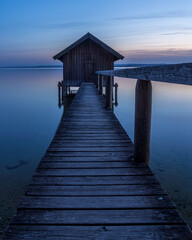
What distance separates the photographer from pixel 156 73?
96.0 inches

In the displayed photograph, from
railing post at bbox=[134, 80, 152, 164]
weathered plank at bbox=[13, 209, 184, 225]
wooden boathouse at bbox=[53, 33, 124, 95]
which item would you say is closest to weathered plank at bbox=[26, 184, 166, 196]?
weathered plank at bbox=[13, 209, 184, 225]

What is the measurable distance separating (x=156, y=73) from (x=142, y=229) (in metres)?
1.55

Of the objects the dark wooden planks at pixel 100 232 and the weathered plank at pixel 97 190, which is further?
the weathered plank at pixel 97 190

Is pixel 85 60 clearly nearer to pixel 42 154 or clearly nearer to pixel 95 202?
pixel 42 154

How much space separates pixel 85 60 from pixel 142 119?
64.1ft

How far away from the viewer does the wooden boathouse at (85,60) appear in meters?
22.0

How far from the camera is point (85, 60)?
22.1m

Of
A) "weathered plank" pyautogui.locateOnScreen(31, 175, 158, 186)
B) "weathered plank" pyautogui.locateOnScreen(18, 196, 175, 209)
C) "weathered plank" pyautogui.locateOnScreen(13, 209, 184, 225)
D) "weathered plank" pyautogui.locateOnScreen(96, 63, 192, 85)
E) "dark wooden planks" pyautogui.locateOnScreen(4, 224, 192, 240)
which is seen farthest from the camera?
"weathered plank" pyautogui.locateOnScreen(31, 175, 158, 186)

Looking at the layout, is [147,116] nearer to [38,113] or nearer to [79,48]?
[38,113]

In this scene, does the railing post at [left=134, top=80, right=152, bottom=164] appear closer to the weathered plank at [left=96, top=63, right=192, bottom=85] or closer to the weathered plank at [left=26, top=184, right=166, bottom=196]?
the weathered plank at [left=96, top=63, right=192, bottom=85]

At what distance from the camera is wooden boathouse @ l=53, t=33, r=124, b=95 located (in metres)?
22.0

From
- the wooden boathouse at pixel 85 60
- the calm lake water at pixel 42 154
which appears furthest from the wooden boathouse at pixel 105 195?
the wooden boathouse at pixel 85 60

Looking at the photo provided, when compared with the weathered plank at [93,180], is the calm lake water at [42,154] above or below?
below

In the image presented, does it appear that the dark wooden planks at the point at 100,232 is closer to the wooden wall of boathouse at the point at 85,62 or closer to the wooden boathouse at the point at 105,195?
the wooden boathouse at the point at 105,195
